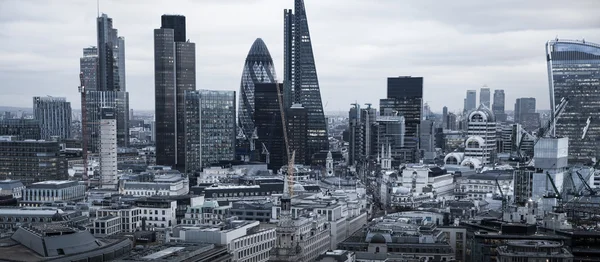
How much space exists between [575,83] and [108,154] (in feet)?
394

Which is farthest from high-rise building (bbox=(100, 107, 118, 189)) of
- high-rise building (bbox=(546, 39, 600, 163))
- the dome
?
high-rise building (bbox=(546, 39, 600, 163))

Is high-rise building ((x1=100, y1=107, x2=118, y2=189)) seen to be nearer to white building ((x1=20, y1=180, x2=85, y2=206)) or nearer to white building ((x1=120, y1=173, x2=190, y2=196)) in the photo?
white building ((x1=120, y1=173, x2=190, y2=196))

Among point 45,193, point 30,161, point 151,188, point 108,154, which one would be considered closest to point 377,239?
point 151,188

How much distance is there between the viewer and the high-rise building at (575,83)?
639 ft

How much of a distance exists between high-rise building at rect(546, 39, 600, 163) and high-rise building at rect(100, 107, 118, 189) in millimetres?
112147

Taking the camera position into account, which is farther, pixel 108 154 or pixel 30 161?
pixel 30 161

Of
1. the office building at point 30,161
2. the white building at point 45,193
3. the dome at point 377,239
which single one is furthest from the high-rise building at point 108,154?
the dome at point 377,239

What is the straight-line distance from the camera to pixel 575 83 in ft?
643

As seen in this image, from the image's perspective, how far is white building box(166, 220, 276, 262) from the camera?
3128 inches

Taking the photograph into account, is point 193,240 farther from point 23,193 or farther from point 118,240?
point 23,193

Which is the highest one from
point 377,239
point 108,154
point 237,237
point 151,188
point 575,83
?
point 575,83

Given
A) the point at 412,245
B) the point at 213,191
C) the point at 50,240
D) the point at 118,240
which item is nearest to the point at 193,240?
the point at 118,240

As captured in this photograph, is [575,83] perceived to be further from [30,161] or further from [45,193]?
[30,161]

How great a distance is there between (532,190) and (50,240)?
87.8m
